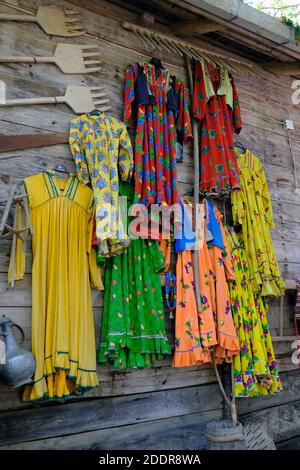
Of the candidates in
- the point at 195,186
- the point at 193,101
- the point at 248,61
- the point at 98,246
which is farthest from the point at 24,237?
the point at 248,61

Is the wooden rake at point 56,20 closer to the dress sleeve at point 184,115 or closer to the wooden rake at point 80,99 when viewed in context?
the wooden rake at point 80,99

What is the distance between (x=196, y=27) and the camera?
3.07 metres

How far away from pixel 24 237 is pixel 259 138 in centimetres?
233

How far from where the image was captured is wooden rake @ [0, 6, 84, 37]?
8.50 feet

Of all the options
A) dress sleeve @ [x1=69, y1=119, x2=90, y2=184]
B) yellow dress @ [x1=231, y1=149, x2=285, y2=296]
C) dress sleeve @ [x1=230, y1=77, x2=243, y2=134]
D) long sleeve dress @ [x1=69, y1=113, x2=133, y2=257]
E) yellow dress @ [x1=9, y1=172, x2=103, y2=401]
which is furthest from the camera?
dress sleeve @ [x1=230, y1=77, x2=243, y2=134]

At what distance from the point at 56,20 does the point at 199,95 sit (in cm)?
112

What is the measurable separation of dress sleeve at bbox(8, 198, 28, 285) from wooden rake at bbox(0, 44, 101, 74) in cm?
96

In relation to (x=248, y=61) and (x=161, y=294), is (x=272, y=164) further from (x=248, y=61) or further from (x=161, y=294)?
(x=161, y=294)

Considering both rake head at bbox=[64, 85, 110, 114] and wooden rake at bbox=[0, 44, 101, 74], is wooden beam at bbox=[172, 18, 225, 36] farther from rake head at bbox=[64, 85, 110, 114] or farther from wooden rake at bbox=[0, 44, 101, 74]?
rake head at bbox=[64, 85, 110, 114]

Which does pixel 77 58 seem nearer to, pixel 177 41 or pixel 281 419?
pixel 177 41

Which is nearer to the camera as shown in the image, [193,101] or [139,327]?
[139,327]

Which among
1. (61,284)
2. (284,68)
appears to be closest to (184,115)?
(284,68)

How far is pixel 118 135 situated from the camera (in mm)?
2648

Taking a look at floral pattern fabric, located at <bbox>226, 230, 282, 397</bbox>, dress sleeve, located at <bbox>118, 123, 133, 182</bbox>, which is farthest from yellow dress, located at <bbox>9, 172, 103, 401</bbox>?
floral pattern fabric, located at <bbox>226, 230, 282, 397</bbox>
